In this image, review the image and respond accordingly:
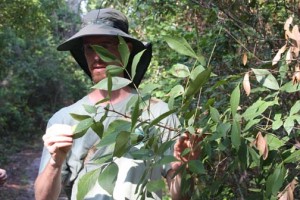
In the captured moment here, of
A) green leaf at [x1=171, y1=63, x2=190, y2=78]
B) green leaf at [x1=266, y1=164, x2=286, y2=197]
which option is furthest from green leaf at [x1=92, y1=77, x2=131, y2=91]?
green leaf at [x1=266, y1=164, x2=286, y2=197]

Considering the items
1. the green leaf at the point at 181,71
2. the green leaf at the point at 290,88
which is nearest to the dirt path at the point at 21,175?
the green leaf at the point at 181,71

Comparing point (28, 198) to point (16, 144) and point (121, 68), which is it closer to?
point (16, 144)

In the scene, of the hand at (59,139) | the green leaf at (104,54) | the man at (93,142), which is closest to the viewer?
the green leaf at (104,54)

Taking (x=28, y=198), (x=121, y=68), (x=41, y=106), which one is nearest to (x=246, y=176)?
(x=121, y=68)

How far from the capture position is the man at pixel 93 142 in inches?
59.9

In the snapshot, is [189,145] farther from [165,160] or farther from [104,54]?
[104,54]

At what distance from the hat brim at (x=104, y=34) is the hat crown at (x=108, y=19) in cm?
4

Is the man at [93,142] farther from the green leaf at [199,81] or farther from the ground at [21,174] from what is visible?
the ground at [21,174]

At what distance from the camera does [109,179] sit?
3.45 feet

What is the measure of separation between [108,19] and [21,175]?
387 inches

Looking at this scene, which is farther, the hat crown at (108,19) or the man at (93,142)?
the hat crown at (108,19)

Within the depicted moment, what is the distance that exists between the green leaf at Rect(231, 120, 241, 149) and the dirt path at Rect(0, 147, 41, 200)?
8.58 metres

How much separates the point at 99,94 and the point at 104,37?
207 mm

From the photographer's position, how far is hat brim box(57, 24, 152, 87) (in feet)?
5.70
